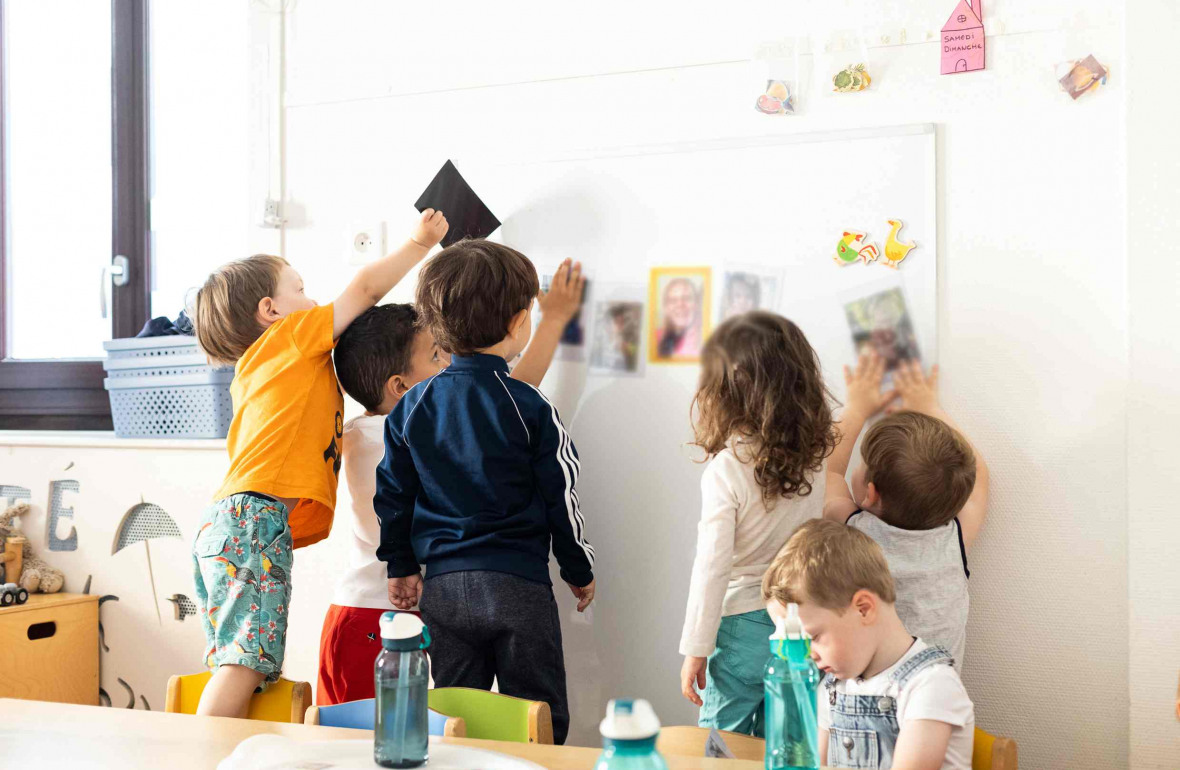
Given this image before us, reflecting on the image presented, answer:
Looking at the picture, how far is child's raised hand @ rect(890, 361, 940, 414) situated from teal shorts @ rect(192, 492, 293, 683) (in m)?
1.02

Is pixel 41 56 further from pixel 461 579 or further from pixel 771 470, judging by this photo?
pixel 771 470

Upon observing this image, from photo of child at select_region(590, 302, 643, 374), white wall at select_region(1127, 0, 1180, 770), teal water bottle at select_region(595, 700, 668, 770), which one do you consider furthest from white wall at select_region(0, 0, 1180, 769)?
teal water bottle at select_region(595, 700, 668, 770)

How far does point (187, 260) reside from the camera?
240cm

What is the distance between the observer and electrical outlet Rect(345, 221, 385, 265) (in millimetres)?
1968

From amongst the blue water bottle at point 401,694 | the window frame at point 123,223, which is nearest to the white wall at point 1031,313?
the blue water bottle at point 401,694

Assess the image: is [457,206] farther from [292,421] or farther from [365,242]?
[292,421]

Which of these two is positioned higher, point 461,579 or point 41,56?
point 41,56

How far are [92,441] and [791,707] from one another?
6.07ft

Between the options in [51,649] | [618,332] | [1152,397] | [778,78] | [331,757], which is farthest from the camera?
[51,649]

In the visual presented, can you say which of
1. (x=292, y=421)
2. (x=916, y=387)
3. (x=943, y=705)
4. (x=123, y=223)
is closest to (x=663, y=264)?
(x=916, y=387)

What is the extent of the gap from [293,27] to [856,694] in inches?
→ 66.3

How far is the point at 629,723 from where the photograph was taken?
0.69 m

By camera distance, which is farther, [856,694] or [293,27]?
[293,27]

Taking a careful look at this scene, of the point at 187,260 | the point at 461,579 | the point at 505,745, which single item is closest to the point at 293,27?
the point at 187,260
